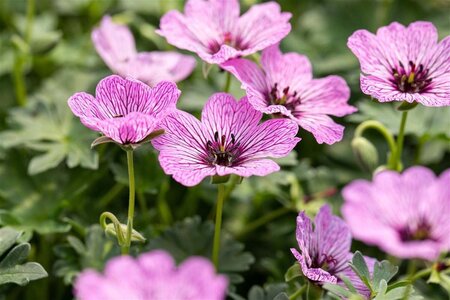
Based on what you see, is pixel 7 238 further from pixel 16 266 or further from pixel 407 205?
pixel 407 205

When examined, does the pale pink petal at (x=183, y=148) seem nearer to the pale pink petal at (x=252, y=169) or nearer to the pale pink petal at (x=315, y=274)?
A: the pale pink petal at (x=252, y=169)

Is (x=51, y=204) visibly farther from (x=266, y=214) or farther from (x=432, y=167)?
(x=432, y=167)

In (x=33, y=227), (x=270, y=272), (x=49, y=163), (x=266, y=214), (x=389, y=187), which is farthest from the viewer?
(x=266, y=214)

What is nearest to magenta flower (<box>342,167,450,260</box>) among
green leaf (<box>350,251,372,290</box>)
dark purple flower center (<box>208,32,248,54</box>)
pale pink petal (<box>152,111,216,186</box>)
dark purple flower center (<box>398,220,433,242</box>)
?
dark purple flower center (<box>398,220,433,242</box>)

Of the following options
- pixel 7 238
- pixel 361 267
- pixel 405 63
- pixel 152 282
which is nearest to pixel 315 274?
pixel 361 267

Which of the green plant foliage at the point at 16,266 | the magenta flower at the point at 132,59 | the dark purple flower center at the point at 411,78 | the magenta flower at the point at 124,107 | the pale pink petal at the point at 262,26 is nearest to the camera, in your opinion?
the magenta flower at the point at 124,107

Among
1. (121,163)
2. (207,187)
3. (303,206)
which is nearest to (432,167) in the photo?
(303,206)

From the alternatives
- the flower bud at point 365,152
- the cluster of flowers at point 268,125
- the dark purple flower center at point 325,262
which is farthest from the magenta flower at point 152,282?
the flower bud at point 365,152

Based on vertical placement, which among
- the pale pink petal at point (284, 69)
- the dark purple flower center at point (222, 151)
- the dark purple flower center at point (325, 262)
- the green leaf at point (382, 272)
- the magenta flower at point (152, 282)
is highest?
the pale pink petal at point (284, 69)
